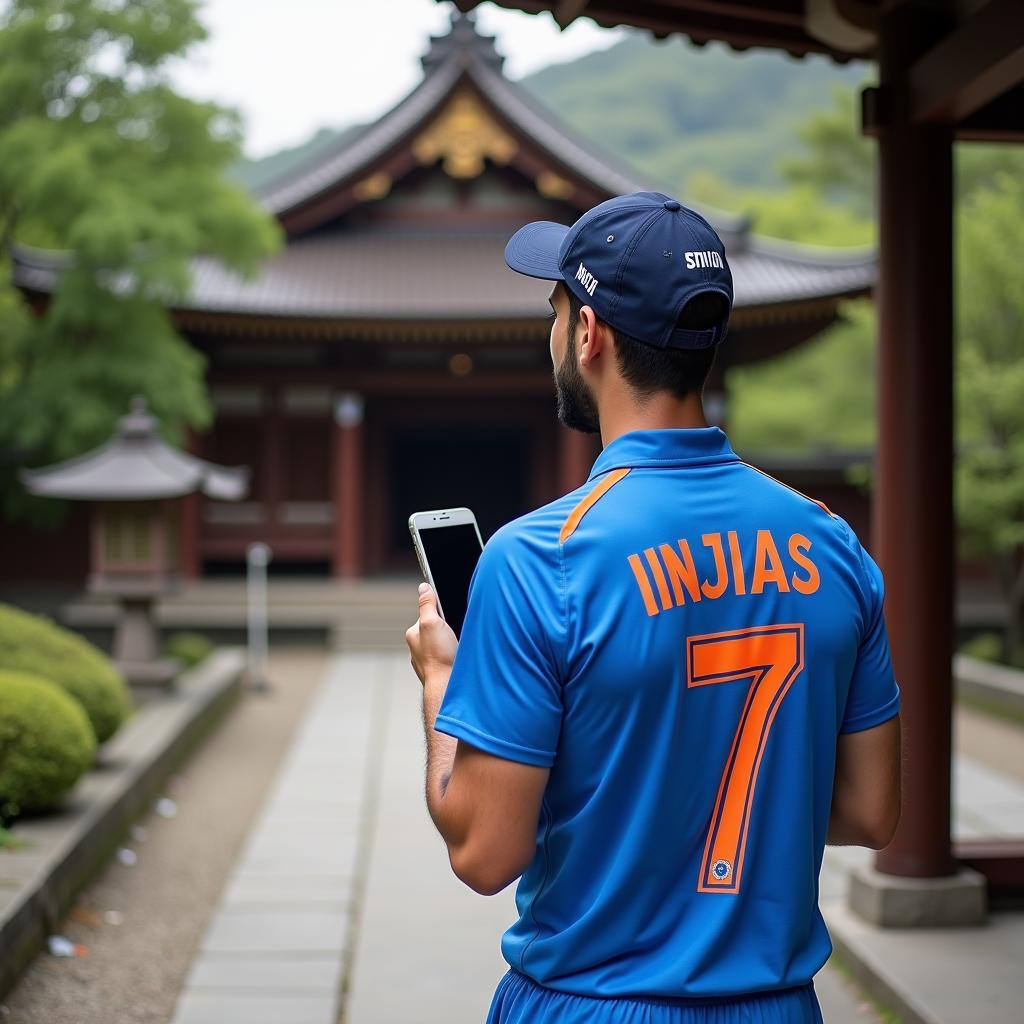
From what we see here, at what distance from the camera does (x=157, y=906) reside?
17.7 feet

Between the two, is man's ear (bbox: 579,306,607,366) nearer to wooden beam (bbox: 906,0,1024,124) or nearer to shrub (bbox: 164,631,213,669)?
wooden beam (bbox: 906,0,1024,124)

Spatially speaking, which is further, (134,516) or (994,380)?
(994,380)

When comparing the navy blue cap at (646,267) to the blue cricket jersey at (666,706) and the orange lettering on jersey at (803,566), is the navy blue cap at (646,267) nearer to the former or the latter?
the blue cricket jersey at (666,706)

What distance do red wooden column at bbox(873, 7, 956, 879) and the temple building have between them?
10876 millimetres

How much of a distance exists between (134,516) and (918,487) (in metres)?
7.36

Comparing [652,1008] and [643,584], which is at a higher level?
[643,584]

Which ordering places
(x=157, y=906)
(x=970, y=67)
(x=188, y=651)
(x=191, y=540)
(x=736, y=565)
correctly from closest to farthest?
(x=736, y=565) < (x=970, y=67) < (x=157, y=906) < (x=188, y=651) < (x=191, y=540)

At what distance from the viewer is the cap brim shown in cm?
156

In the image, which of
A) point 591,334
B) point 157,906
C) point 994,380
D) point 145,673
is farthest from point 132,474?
point 591,334

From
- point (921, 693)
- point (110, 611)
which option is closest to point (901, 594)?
point (921, 693)

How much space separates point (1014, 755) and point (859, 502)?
25.9 ft

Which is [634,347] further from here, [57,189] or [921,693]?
[57,189]

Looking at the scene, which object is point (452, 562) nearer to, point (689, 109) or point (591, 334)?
point (591, 334)

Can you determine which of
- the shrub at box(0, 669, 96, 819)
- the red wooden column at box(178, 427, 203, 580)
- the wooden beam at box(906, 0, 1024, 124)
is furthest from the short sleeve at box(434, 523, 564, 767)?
the red wooden column at box(178, 427, 203, 580)
